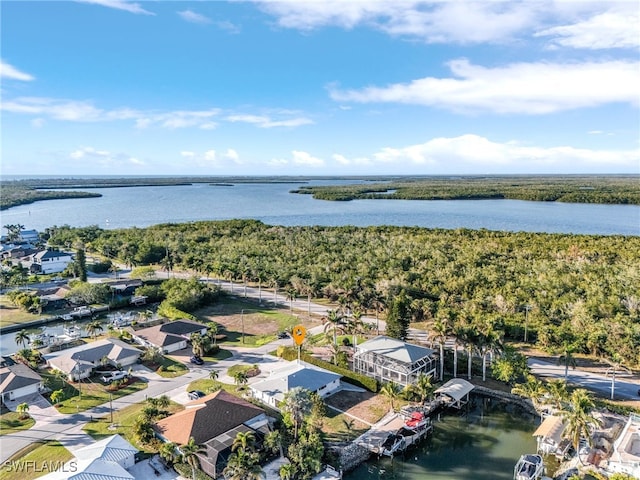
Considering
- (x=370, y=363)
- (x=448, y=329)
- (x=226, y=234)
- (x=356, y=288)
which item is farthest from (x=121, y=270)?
(x=448, y=329)

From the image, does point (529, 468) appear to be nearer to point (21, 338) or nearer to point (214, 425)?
point (214, 425)

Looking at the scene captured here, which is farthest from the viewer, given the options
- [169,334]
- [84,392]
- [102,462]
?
[169,334]

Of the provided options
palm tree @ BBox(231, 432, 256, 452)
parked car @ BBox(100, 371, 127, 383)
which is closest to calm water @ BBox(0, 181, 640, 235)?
parked car @ BBox(100, 371, 127, 383)

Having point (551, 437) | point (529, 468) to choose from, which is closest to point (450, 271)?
point (551, 437)

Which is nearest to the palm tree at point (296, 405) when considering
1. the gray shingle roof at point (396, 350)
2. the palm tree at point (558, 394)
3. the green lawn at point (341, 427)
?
the green lawn at point (341, 427)

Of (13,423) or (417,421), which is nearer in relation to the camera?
(417,421)

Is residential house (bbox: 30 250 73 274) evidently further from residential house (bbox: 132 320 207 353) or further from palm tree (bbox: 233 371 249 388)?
palm tree (bbox: 233 371 249 388)
